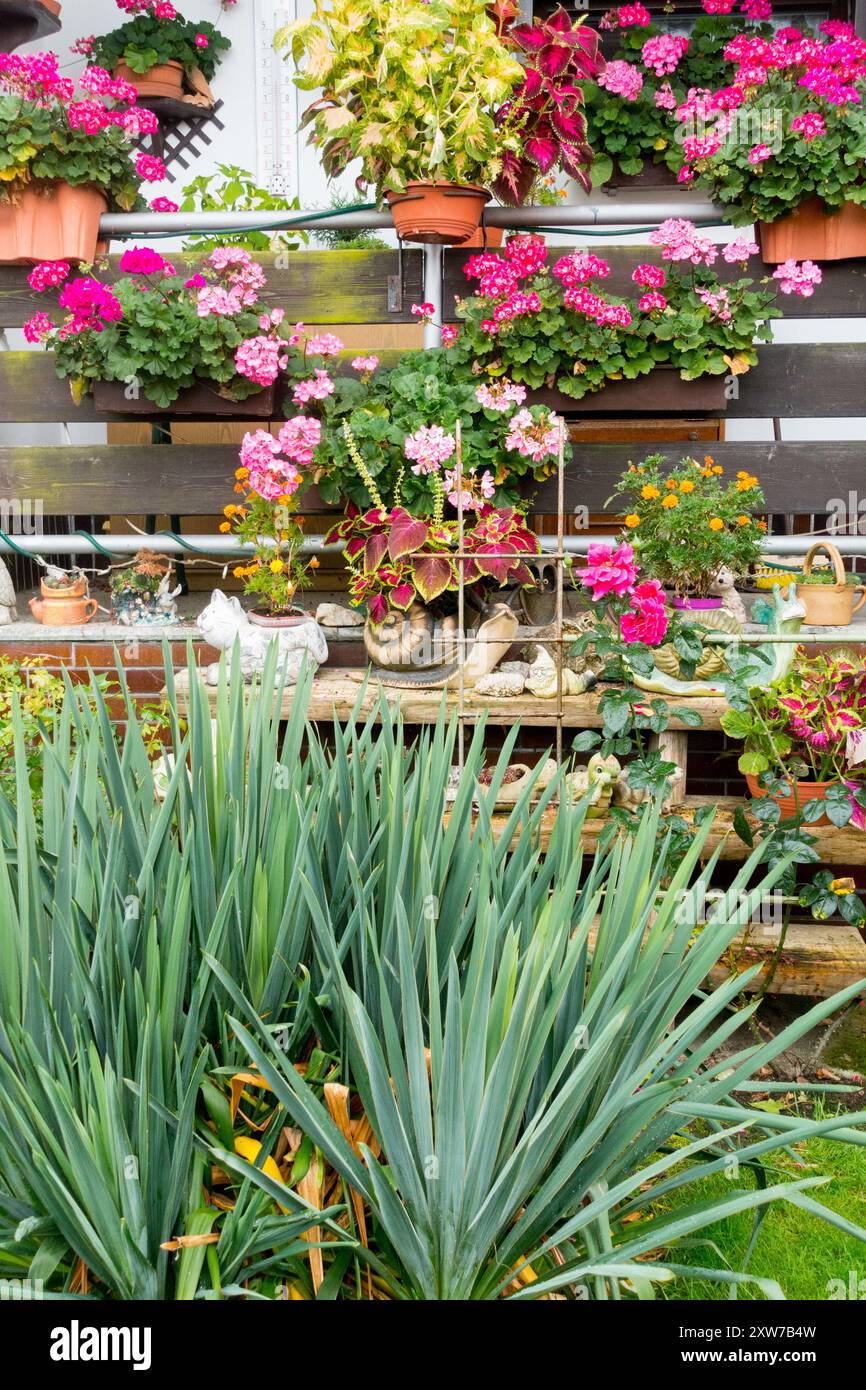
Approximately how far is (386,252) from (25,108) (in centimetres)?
111

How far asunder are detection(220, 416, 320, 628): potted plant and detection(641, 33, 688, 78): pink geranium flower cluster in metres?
2.29

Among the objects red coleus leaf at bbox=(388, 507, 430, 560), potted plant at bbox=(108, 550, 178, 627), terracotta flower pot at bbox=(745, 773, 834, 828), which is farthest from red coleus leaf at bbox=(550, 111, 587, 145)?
terracotta flower pot at bbox=(745, 773, 834, 828)

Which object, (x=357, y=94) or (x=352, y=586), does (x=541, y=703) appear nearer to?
(x=352, y=586)

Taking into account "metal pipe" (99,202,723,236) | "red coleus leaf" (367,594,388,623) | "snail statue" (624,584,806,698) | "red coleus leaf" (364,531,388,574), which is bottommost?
"snail statue" (624,584,806,698)

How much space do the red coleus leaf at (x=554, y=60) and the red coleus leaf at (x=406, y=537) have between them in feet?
4.54

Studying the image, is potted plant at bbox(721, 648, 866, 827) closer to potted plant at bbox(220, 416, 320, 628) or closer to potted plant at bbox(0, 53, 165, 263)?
potted plant at bbox(220, 416, 320, 628)

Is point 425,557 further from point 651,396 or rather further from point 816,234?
point 816,234

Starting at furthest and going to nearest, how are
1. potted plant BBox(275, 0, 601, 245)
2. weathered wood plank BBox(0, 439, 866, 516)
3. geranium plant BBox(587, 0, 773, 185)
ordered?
1. geranium plant BBox(587, 0, 773, 185)
2. weathered wood plank BBox(0, 439, 866, 516)
3. potted plant BBox(275, 0, 601, 245)

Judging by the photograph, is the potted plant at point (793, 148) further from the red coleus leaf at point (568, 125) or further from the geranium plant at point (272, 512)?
the geranium plant at point (272, 512)

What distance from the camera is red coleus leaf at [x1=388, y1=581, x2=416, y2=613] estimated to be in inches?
124

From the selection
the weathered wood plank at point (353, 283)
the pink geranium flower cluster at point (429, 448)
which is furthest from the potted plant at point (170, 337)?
the pink geranium flower cluster at point (429, 448)

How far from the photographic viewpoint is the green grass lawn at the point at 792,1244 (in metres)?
1.82

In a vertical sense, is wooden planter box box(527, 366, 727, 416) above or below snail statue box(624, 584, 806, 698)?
above

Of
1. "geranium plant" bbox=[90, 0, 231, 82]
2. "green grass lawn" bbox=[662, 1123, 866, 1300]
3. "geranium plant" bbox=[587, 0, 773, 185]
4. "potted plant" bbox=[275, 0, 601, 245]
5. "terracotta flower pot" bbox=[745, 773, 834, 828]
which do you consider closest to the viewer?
"green grass lawn" bbox=[662, 1123, 866, 1300]
